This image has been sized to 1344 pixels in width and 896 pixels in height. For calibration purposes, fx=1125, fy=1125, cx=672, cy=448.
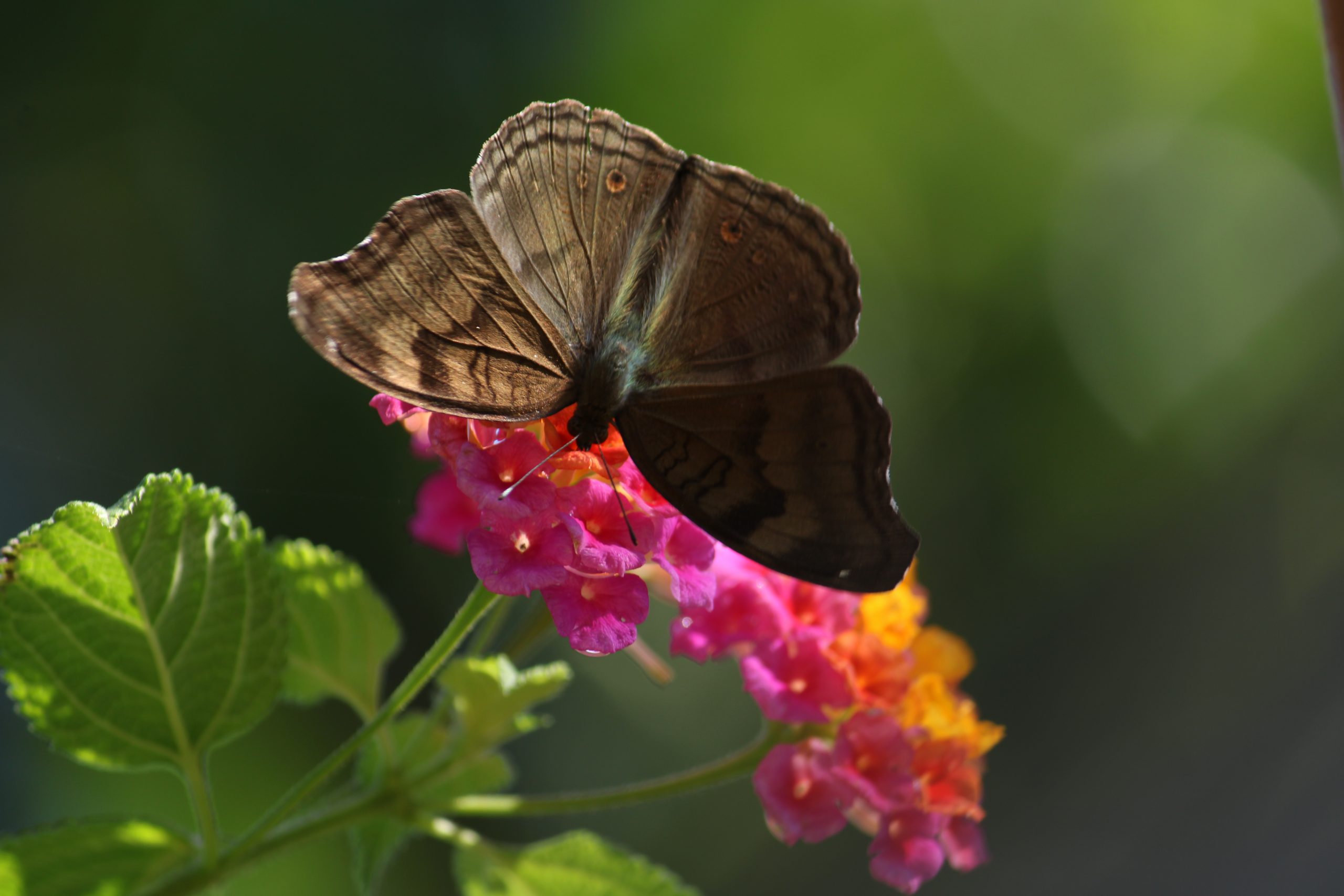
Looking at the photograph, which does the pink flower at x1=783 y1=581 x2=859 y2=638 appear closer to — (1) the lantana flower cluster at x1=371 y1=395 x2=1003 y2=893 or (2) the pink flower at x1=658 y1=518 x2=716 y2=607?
(1) the lantana flower cluster at x1=371 y1=395 x2=1003 y2=893

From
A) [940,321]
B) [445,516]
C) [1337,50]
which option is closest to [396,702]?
[445,516]

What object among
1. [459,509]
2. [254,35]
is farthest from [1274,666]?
[254,35]

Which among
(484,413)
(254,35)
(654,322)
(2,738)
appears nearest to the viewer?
(484,413)

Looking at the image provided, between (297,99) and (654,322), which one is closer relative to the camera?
(654,322)

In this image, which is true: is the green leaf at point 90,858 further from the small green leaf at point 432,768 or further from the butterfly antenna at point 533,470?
the butterfly antenna at point 533,470

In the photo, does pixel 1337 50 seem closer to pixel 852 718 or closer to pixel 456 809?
pixel 852 718

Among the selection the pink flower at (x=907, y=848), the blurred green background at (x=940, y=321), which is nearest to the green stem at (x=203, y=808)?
the pink flower at (x=907, y=848)

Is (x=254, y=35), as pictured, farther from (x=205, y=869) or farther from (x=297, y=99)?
(x=205, y=869)
